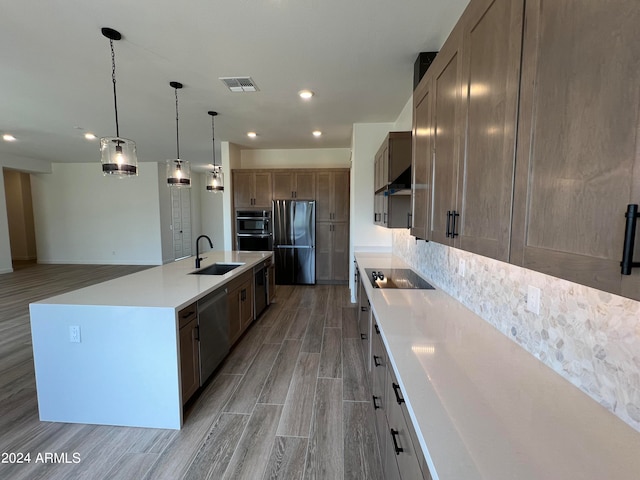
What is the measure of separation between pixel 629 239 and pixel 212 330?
8.67 ft

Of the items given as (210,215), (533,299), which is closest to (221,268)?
(533,299)

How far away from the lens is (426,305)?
1936mm

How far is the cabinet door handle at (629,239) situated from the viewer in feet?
1.72

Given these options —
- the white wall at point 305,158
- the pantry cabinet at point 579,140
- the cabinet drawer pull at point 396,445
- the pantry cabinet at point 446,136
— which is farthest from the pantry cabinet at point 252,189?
the pantry cabinet at point 579,140

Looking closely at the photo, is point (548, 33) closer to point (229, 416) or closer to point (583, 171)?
point (583, 171)

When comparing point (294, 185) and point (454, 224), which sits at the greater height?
point (294, 185)

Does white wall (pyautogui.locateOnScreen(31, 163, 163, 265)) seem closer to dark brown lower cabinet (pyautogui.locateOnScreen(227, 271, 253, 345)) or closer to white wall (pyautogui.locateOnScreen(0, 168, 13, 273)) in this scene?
white wall (pyautogui.locateOnScreen(0, 168, 13, 273))

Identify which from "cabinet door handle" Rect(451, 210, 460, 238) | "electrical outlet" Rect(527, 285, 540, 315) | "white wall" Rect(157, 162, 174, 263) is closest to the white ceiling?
"cabinet door handle" Rect(451, 210, 460, 238)

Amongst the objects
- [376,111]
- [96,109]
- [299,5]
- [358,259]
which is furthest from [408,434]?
[96,109]

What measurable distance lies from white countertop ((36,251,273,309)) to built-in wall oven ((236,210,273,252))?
109 inches

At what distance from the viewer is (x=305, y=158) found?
6480 mm

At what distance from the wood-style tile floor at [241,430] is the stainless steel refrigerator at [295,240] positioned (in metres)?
2.70

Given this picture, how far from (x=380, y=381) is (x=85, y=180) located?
32.6 ft

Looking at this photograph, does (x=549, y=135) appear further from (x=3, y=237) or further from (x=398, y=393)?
(x=3, y=237)
